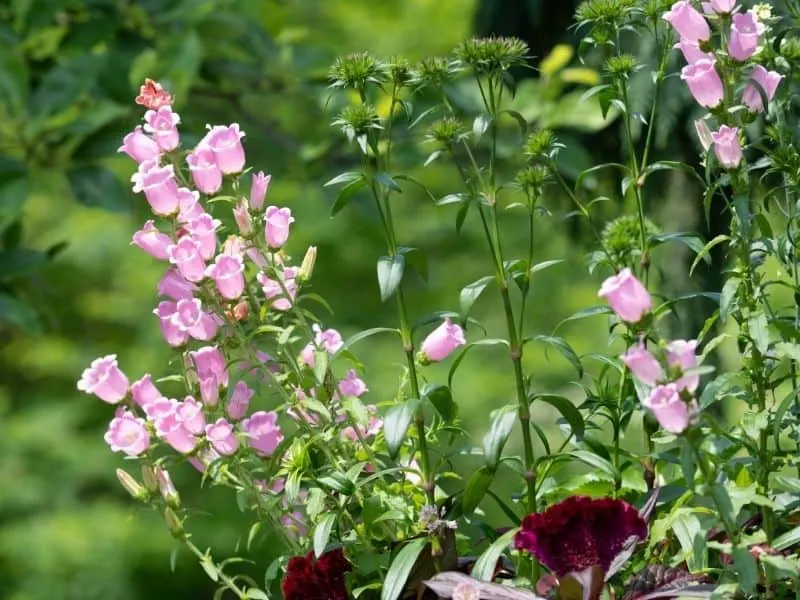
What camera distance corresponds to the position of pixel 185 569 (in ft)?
14.0

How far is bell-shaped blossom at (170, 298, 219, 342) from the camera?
97 cm

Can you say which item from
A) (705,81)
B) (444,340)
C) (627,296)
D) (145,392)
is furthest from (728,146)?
(145,392)

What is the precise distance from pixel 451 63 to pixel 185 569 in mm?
3520

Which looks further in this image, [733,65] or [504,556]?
[504,556]

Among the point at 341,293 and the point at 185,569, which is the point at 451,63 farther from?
the point at 185,569

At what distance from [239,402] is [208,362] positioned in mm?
58

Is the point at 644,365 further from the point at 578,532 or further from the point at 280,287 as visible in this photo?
the point at 280,287

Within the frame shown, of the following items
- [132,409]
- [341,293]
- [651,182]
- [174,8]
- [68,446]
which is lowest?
[68,446]

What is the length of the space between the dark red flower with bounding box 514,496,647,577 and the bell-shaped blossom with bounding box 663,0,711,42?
1.10 ft

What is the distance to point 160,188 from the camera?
95 centimetres

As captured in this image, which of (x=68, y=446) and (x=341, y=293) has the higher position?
(x=341, y=293)

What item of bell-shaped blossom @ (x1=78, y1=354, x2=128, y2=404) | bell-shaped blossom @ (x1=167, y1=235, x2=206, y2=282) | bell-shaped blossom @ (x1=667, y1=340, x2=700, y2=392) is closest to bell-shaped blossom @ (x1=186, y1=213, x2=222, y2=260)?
bell-shaped blossom @ (x1=167, y1=235, x2=206, y2=282)

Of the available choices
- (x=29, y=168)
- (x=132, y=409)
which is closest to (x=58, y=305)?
(x=29, y=168)

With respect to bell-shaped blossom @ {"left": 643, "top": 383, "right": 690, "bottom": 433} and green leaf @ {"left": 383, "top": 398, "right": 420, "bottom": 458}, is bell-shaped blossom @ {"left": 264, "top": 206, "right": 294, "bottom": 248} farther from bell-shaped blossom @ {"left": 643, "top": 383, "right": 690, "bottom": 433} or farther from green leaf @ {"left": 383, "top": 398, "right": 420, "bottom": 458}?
bell-shaped blossom @ {"left": 643, "top": 383, "right": 690, "bottom": 433}
